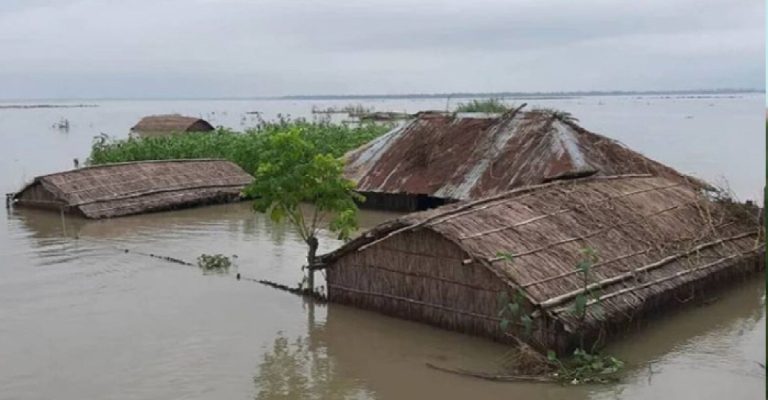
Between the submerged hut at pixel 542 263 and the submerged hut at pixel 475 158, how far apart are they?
13.6 ft

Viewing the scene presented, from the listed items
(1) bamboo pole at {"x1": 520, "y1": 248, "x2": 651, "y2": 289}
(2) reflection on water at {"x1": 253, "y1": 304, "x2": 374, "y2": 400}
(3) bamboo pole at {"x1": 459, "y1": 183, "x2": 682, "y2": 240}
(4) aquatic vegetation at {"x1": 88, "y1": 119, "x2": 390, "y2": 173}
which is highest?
(4) aquatic vegetation at {"x1": 88, "y1": 119, "x2": 390, "y2": 173}

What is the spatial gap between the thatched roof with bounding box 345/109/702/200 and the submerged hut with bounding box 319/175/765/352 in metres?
4.00

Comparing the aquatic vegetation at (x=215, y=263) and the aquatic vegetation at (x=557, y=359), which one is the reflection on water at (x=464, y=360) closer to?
the aquatic vegetation at (x=557, y=359)

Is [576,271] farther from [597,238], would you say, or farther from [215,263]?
[215,263]

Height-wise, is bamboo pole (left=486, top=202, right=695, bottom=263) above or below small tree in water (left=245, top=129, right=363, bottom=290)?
below

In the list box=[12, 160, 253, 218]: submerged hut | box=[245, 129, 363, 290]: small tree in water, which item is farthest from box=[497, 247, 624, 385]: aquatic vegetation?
box=[12, 160, 253, 218]: submerged hut

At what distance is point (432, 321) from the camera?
9.36 meters

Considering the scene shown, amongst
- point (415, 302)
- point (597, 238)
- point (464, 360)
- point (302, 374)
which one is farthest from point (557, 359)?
point (302, 374)

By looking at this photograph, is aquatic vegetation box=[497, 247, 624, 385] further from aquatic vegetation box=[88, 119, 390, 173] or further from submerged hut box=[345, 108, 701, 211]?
aquatic vegetation box=[88, 119, 390, 173]

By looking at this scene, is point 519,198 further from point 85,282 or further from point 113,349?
point 85,282

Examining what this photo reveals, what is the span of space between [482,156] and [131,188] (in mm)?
8366

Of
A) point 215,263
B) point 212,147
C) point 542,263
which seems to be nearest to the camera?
point 542,263

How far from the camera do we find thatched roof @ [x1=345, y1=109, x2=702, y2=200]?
16.0m

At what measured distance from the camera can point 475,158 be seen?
17281 mm
